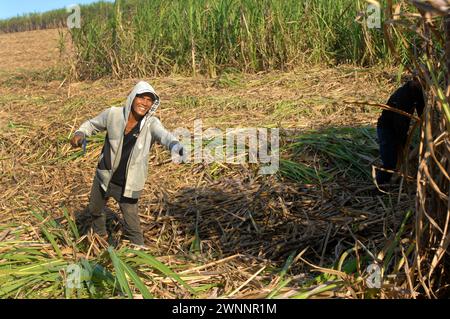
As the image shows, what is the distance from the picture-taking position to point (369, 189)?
3.82 meters

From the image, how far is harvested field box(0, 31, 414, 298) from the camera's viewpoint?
2.80 metres

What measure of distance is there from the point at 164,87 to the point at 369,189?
371 cm

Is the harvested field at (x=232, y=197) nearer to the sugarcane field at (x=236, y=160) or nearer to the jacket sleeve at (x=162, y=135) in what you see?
the sugarcane field at (x=236, y=160)

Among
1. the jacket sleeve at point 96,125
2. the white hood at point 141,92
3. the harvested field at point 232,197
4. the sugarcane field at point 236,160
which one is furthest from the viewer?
the jacket sleeve at point 96,125

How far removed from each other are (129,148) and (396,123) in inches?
66.3

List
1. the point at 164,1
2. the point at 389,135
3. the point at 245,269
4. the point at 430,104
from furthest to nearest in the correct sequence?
the point at 164,1, the point at 389,135, the point at 245,269, the point at 430,104

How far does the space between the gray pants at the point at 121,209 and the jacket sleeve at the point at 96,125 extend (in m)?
0.30

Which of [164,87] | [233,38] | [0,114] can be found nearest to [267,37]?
[233,38]

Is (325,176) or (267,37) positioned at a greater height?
(267,37)

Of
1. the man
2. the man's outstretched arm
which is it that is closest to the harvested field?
the man

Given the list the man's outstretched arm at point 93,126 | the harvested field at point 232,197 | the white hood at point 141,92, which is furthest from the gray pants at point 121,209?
the white hood at point 141,92

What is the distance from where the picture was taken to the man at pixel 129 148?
10.9 feet

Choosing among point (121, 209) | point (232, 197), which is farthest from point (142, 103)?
point (232, 197)
